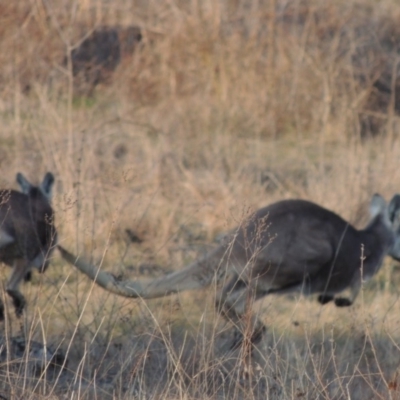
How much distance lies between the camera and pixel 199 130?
37.1 feet

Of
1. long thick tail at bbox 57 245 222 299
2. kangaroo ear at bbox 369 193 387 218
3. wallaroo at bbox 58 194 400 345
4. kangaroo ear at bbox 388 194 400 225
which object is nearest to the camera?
long thick tail at bbox 57 245 222 299

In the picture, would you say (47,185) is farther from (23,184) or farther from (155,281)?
(155,281)

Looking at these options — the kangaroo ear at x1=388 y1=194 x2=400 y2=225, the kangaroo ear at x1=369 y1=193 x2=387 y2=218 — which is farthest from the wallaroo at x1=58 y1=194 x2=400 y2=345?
the kangaroo ear at x1=369 y1=193 x2=387 y2=218

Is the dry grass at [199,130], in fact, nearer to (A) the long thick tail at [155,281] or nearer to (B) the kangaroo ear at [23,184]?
(A) the long thick tail at [155,281]

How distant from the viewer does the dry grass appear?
6.96 metres

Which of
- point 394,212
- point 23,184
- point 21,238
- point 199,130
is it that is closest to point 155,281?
point 21,238

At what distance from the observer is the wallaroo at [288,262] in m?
5.75

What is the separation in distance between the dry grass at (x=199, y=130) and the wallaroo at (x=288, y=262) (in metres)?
0.19

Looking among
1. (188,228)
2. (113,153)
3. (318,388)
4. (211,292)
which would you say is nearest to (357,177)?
(188,228)

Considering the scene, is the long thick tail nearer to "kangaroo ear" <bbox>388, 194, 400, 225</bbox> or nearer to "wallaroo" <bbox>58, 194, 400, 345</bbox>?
"wallaroo" <bbox>58, 194, 400, 345</bbox>

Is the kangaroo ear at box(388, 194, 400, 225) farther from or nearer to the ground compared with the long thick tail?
nearer to the ground

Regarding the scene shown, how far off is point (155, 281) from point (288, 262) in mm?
1058

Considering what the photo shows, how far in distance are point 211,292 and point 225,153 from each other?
192 inches

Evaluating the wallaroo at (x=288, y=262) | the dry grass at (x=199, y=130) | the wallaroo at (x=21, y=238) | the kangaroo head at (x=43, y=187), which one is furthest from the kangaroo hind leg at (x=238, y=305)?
the kangaroo head at (x=43, y=187)
